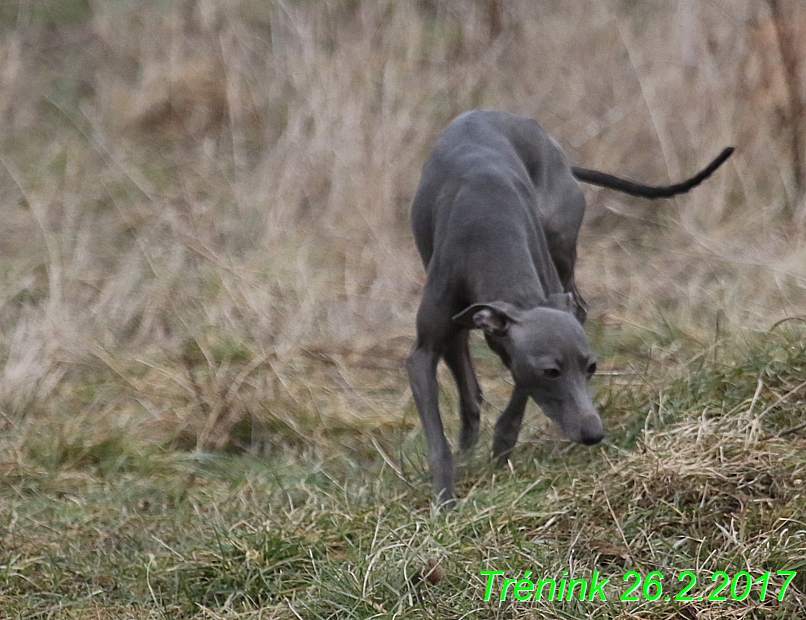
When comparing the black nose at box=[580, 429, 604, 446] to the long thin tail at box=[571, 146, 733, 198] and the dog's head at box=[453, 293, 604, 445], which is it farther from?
the long thin tail at box=[571, 146, 733, 198]

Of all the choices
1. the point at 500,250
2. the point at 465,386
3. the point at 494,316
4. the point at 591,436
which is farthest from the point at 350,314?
the point at 591,436


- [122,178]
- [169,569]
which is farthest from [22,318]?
[169,569]

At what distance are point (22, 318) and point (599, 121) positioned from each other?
3.60 meters

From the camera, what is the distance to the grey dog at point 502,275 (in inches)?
153

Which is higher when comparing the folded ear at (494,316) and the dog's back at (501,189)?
the dog's back at (501,189)

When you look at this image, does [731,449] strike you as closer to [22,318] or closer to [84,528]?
[84,528]

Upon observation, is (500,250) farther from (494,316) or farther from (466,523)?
(466,523)

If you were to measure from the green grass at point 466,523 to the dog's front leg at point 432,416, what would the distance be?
0.12 m

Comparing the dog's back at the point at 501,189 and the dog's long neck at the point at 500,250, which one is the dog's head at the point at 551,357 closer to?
the dog's long neck at the point at 500,250

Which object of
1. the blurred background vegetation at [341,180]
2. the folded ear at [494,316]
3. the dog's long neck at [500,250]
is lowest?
the blurred background vegetation at [341,180]

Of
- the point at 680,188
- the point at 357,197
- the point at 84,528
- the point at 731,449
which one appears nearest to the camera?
the point at 731,449

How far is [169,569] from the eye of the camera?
146 inches

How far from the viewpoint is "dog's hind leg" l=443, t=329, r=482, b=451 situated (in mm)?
4727

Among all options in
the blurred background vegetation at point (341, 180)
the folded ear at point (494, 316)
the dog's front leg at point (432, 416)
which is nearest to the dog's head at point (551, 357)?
the folded ear at point (494, 316)
